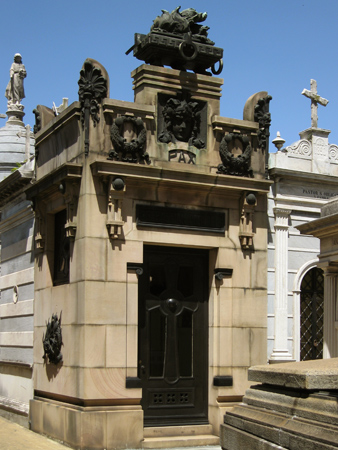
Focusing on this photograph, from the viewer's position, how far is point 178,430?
13.2 m

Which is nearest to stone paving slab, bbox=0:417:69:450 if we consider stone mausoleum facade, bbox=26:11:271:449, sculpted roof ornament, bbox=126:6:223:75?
stone mausoleum facade, bbox=26:11:271:449

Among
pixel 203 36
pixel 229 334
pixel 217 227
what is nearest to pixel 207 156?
pixel 217 227

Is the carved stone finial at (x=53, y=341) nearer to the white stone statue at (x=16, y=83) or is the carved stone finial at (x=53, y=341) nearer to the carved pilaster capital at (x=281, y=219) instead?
the carved pilaster capital at (x=281, y=219)

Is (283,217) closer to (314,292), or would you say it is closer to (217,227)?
(314,292)

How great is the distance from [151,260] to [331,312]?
3.59m

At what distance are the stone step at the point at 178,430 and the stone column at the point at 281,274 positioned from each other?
3.50m

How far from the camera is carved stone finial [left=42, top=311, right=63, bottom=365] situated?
13586 mm

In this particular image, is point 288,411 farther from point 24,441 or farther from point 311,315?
point 311,315

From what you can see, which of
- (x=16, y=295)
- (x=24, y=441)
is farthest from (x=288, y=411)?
(x=16, y=295)

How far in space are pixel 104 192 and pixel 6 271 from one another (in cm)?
533

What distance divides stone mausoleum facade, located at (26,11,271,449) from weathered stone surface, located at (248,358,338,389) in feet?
15.0

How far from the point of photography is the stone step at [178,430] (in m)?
13.0

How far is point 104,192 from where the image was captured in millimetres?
13039

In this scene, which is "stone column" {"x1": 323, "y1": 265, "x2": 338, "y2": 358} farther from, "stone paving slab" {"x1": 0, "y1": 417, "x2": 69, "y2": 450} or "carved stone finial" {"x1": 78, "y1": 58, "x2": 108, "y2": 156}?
"stone paving slab" {"x1": 0, "y1": 417, "x2": 69, "y2": 450}
